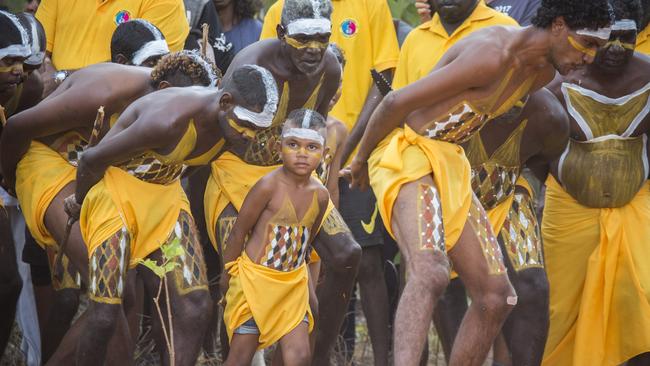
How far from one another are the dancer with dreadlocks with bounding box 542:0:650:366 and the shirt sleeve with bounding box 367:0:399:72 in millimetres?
1244

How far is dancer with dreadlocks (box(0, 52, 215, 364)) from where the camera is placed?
7473 millimetres

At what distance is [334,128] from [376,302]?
42.6 inches

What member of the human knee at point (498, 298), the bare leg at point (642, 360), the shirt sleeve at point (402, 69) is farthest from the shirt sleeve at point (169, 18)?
the bare leg at point (642, 360)

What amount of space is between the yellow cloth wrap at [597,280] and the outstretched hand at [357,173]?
1527 mm

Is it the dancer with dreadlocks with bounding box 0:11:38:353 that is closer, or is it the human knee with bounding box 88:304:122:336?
the human knee with bounding box 88:304:122:336

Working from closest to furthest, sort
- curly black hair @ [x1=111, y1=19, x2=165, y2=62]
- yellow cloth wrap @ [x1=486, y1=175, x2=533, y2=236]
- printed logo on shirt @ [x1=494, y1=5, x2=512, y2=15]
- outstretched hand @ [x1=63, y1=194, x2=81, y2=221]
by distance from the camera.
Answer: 1. outstretched hand @ [x1=63, y1=194, x2=81, y2=221]
2. yellow cloth wrap @ [x1=486, y1=175, x2=533, y2=236]
3. curly black hair @ [x1=111, y1=19, x2=165, y2=62]
4. printed logo on shirt @ [x1=494, y1=5, x2=512, y2=15]

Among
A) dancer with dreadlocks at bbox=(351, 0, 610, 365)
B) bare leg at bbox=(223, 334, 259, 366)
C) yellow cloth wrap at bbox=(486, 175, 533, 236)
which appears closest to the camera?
dancer with dreadlocks at bbox=(351, 0, 610, 365)

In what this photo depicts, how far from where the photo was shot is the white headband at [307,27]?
25.3 ft

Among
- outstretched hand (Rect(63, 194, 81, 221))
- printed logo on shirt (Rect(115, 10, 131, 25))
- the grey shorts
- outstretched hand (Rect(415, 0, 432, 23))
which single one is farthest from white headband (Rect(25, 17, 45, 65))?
outstretched hand (Rect(415, 0, 432, 23))

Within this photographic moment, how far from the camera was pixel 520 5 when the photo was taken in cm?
925

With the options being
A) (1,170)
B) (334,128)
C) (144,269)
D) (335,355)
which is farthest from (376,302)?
(1,170)

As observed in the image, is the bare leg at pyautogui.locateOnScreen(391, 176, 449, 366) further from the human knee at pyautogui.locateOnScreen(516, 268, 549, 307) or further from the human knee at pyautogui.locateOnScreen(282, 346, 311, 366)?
the human knee at pyautogui.locateOnScreen(516, 268, 549, 307)

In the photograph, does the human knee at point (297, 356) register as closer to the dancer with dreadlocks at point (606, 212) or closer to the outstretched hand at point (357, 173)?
the outstretched hand at point (357, 173)

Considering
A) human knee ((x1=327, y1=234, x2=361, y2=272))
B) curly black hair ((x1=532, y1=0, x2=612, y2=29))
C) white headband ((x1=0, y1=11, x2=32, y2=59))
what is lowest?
human knee ((x1=327, y1=234, x2=361, y2=272))
